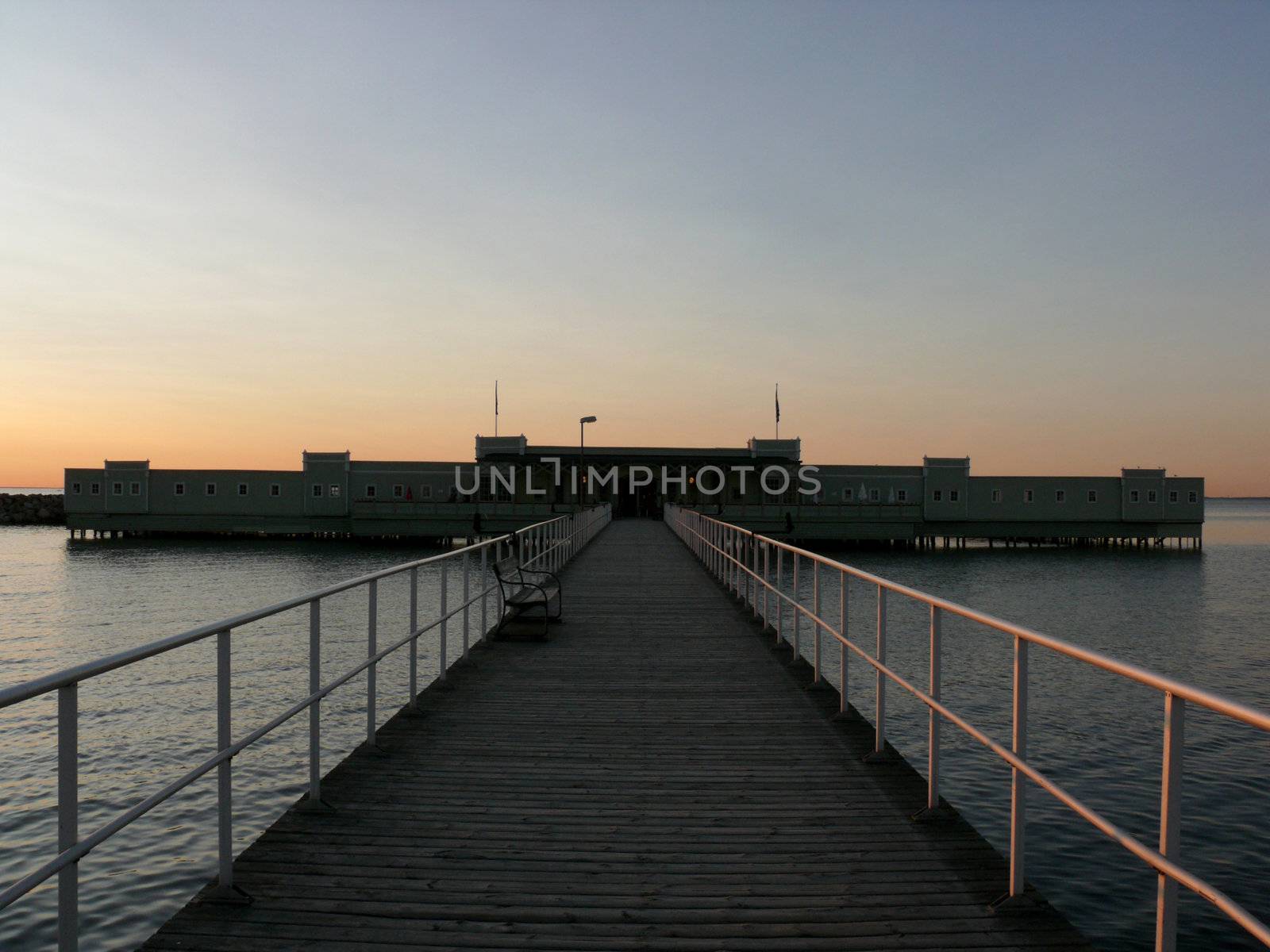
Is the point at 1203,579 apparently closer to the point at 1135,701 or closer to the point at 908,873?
the point at 1135,701

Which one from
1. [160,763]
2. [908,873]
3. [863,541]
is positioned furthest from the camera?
[863,541]

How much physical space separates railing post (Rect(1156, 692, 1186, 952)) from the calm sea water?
6.13 metres

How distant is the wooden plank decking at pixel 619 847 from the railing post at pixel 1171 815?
881mm

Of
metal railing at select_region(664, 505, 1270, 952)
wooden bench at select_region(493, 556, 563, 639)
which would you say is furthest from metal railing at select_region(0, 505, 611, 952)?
wooden bench at select_region(493, 556, 563, 639)

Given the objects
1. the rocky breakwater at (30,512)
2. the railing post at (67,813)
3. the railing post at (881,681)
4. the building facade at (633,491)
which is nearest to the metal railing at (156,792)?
the railing post at (67,813)

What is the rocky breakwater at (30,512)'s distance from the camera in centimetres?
10088

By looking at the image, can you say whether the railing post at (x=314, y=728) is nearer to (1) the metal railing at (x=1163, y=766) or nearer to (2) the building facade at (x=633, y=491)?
(1) the metal railing at (x=1163, y=766)

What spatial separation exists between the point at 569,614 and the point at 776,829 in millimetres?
8643

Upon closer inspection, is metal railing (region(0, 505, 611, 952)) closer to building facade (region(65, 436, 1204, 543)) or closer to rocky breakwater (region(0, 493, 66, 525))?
building facade (region(65, 436, 1204, 543))

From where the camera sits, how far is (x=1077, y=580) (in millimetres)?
42938

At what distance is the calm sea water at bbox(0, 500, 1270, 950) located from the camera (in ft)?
28.8

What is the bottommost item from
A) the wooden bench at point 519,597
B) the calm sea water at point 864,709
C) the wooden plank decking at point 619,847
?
the calm sea water at point 864,709

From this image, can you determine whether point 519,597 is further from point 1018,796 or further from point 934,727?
point 1018,796

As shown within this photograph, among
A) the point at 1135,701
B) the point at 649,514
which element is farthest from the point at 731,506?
the point at 1135,701
